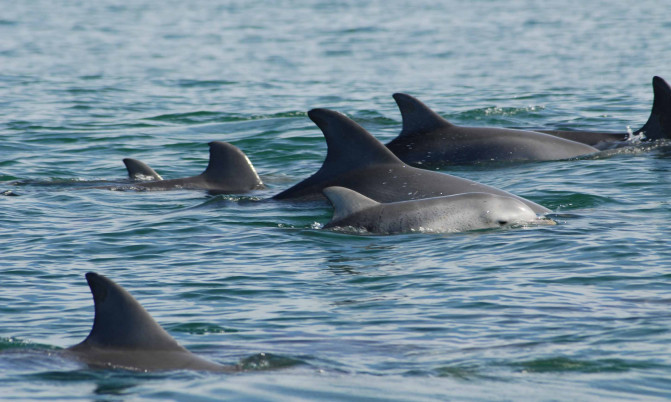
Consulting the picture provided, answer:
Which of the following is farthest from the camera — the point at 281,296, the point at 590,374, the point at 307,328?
the point at 281,296

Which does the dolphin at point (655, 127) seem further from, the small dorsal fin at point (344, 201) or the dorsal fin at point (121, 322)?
the dorsal fin at point (121, 322)

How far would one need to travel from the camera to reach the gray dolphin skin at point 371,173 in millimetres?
12727

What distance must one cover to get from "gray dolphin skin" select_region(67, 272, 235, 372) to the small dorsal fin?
451cm

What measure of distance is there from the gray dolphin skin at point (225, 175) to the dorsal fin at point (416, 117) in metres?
2.33

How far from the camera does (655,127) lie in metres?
17.6

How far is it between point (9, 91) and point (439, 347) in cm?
2168

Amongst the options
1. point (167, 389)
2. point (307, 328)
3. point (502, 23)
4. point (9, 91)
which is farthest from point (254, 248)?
point (502, 23)

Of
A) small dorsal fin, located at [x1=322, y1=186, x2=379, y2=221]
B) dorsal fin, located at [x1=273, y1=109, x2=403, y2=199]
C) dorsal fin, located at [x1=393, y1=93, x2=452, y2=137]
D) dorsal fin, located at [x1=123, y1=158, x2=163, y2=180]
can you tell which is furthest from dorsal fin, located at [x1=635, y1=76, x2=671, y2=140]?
dorsal fin, located at [x1=123, y1=158, x2=163, y2=180]

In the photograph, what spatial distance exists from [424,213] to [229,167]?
4.24m

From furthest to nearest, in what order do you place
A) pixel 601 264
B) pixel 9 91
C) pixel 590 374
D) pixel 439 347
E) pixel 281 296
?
pixel 9 91
pixel 601 264
pixel 281 296
pixel 439 347
pixel 590 374

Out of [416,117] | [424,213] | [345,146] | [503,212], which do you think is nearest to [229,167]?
[345,146]

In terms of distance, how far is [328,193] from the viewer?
11719 millimetres

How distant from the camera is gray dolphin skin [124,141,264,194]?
49.9 feet

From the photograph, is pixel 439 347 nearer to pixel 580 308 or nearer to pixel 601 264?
pixel 580 308
